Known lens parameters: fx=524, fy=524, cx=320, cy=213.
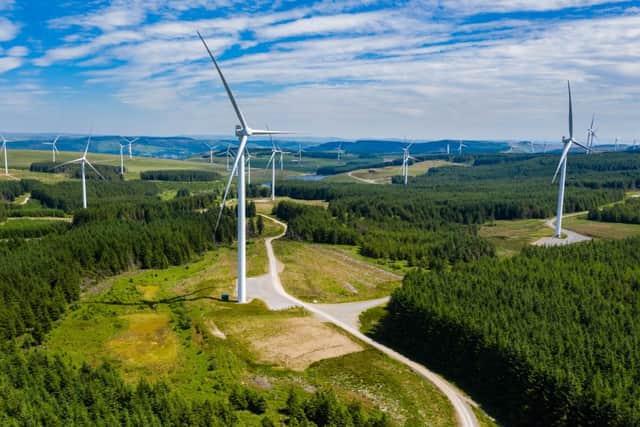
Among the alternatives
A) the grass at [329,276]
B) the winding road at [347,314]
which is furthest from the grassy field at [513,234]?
the winding road at [347,314]

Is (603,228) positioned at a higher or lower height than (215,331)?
lower

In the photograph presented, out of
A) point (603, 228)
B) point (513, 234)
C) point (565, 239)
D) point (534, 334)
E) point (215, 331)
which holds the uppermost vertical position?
point (534, 334)

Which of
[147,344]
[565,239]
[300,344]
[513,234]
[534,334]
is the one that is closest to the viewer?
[534,334]

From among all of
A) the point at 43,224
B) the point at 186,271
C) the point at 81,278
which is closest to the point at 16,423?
the point at 81,278

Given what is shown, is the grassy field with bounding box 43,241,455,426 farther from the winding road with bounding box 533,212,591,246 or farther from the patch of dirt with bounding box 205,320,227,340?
the winding road with bounding box 533,212,591,246

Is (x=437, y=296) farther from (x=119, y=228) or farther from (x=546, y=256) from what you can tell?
(x=119, y=228)

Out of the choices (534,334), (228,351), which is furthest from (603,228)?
(228,351)

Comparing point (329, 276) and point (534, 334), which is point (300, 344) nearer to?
point (534, 334)
